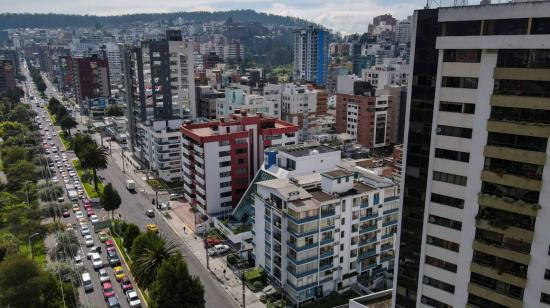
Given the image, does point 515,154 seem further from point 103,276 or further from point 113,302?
point 103,276

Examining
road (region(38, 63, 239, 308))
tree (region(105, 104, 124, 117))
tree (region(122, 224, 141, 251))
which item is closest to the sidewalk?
road (region(38, 63, 239, 308))

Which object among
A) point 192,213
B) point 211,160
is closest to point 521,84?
point 211,160

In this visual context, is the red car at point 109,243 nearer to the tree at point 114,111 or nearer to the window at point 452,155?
the window at point 452,155

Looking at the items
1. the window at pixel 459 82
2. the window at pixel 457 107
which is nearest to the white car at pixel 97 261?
the window at pixel 457 107

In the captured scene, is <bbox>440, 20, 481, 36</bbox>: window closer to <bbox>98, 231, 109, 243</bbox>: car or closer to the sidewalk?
the sidewalk

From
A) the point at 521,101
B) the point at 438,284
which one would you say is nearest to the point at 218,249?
the point at 438,284

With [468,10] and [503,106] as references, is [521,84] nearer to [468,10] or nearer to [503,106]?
[503,106]
